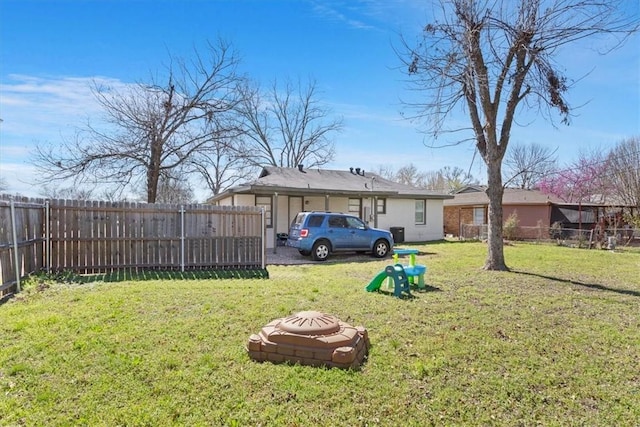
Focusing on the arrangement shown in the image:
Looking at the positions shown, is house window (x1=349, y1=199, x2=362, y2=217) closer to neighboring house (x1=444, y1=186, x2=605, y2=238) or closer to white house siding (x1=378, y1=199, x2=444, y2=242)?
white house siding (x1=378, y1=199, x2=444, y2=242)

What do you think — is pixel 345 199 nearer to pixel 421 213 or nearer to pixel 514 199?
pixel 421 213

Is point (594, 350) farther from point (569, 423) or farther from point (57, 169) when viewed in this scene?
point (57, 169)

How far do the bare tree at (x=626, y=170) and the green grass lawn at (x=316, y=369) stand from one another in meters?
21.3

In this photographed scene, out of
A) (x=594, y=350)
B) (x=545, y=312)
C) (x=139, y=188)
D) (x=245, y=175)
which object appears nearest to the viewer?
(x=594, y=350)

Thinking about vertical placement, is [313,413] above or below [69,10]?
below

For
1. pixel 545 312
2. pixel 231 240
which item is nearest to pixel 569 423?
pixel 545 312

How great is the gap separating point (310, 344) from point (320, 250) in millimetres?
8616

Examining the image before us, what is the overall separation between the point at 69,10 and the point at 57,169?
9.12 metres

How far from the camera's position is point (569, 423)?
9.45 feet

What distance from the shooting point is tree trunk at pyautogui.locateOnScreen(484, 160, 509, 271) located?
9.84 m

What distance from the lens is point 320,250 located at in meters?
12.3

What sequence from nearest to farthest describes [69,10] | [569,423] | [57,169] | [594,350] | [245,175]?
[569,423]
[594,350]
[69,10]
[57,169]
[245,175]

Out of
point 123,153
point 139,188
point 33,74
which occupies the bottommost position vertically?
point 139,188

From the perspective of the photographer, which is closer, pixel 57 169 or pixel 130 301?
pixel 130 301
